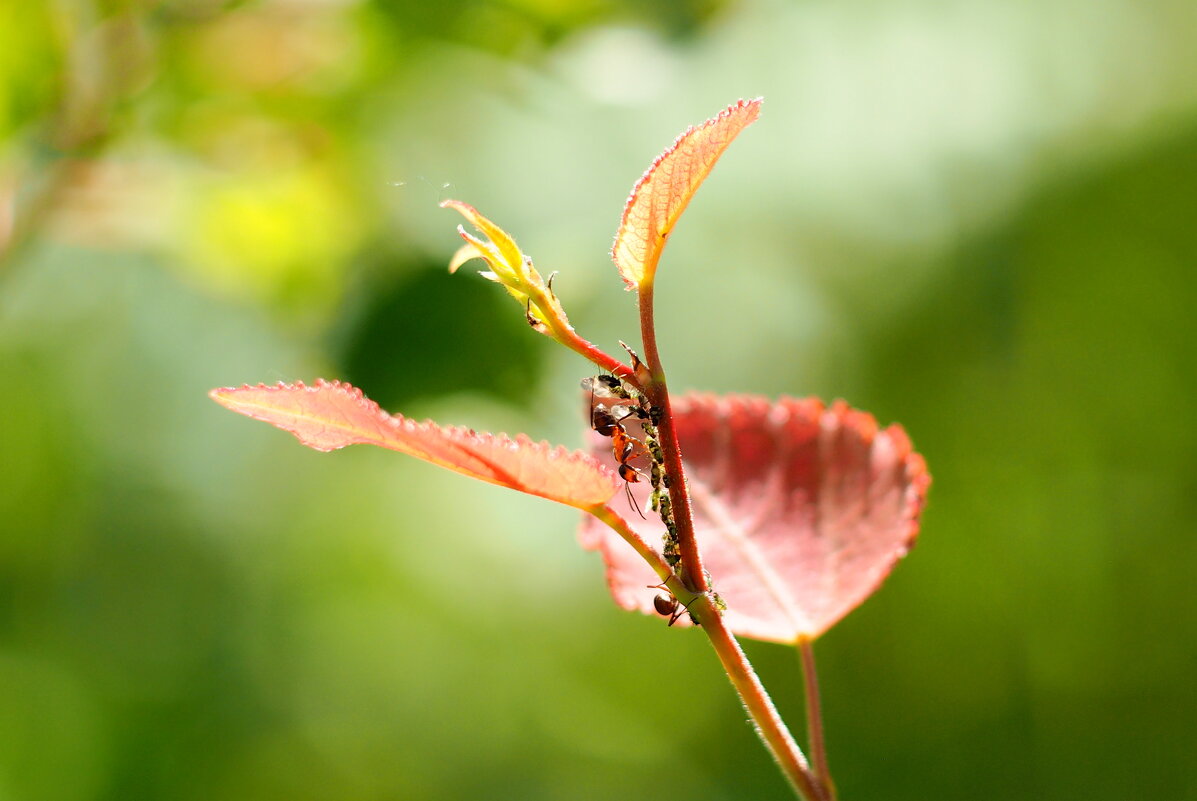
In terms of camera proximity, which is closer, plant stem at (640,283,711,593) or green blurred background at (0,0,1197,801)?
plant stem at (640,283,711,593)

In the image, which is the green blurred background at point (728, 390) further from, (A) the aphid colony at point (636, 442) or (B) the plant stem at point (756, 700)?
(B) the plant stem at point (756, 700)

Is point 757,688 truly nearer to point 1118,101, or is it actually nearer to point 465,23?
point 465,23

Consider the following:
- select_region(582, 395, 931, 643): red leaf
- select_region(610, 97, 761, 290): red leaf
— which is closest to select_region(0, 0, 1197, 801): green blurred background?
select_region(582, 395, 931, 643): red leaf

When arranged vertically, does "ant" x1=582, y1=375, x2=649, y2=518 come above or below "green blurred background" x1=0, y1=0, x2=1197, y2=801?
above

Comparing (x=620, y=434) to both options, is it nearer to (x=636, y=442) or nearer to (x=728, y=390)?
(x=636, y=442)

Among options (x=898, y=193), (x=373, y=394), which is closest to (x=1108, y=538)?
(x=898, y=193)

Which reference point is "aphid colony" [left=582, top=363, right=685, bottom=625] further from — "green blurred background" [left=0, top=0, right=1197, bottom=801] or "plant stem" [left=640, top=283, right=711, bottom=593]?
"green blurred background" [left=0, top=0, right=1197, bottom=801]

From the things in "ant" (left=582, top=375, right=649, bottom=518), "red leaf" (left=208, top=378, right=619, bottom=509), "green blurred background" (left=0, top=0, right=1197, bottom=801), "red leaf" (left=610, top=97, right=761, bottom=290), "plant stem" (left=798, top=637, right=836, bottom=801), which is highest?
"red leaf" (left=610, top=97, right=761, bottom=290)

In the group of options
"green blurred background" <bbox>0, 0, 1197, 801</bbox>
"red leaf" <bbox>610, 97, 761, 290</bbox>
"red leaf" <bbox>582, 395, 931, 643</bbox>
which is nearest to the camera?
"red leaf" <bbox>610, 97, 761, 290</bbox>
